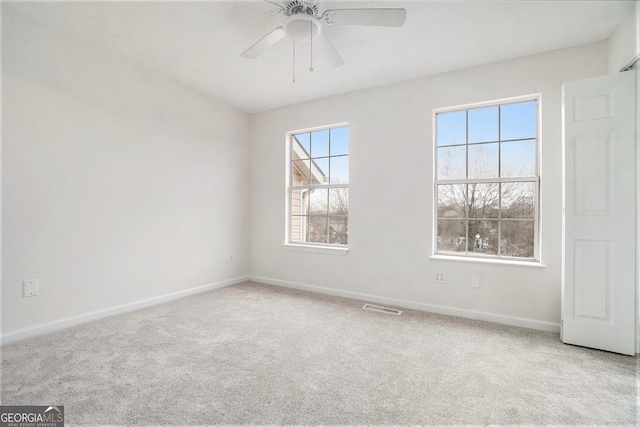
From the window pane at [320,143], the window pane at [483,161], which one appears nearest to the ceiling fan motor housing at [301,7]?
the window pane at [320,143]

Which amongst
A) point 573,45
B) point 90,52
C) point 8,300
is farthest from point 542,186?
point 8,300

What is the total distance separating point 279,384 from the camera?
1774 mm

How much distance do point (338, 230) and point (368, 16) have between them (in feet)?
8.32

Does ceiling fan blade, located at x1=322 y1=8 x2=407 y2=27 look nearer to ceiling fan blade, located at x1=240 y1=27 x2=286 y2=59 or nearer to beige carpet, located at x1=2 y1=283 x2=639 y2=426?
ceiling fan blade, located at x1=240 y1=27 x2=286 y2=59

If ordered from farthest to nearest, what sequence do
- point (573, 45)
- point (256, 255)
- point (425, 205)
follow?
point (256, 255)
point (425, 205)
point (573, 45)

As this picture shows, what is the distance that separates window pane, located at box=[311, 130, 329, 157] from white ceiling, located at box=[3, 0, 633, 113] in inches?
33.2

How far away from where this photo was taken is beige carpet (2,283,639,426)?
152cm

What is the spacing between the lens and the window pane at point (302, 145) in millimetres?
4199

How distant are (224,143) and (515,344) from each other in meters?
4.02

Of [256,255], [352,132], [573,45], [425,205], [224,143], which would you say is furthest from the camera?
[256,255]

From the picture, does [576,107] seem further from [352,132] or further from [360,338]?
[360,338]

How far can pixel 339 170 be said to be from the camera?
3.91 metres

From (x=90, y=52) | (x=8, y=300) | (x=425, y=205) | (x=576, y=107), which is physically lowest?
(x=8, y=300)

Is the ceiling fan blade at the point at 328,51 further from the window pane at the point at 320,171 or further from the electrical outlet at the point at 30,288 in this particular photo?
the electrical outlet at the point at 30,288
